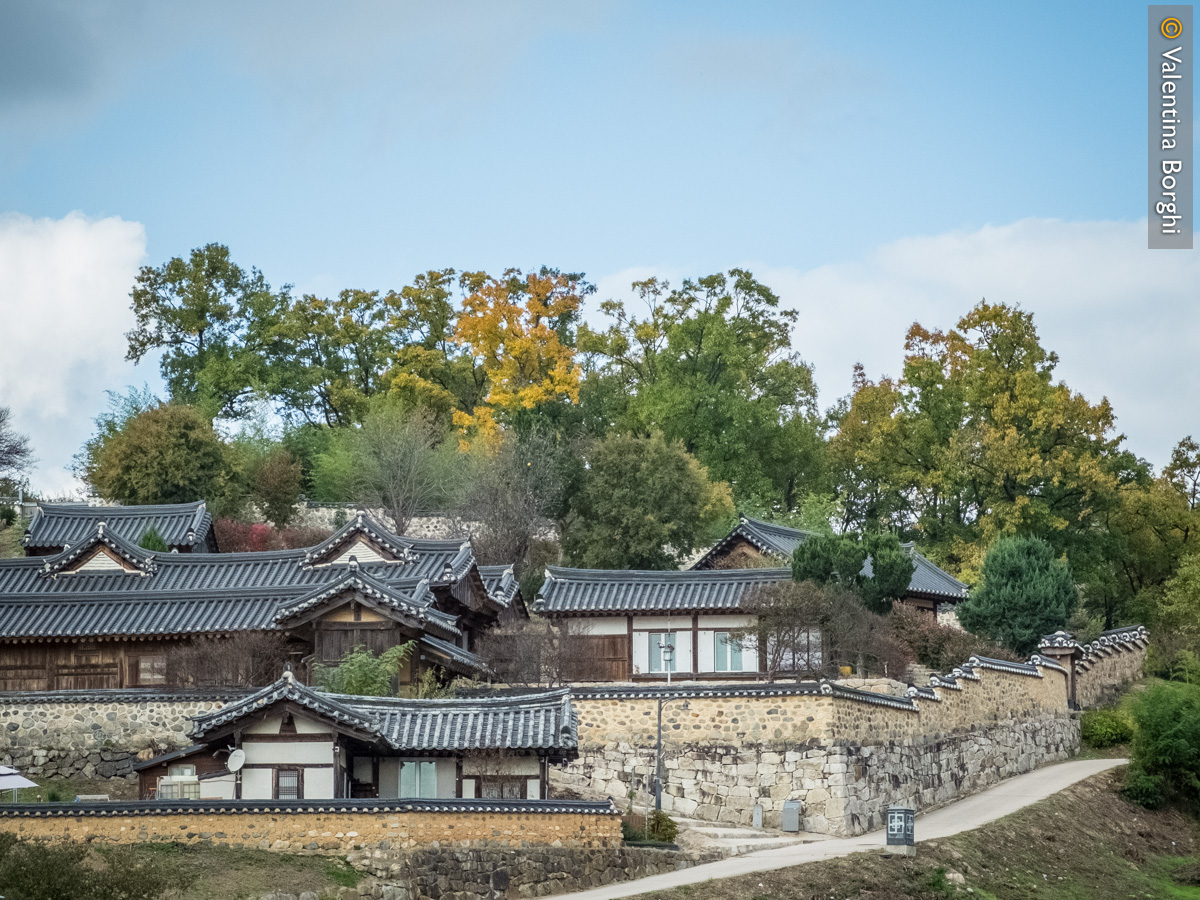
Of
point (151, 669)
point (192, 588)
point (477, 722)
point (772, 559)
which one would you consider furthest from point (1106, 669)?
point (151, 669)

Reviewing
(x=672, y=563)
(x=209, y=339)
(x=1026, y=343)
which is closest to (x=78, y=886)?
(x=672, y=563)

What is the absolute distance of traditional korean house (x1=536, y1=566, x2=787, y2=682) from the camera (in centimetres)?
4328

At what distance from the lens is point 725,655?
143 feet

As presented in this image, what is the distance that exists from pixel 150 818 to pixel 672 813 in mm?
11955

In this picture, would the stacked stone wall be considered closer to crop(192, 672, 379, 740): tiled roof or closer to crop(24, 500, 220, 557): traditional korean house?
crop(192, 672, 379, 740): tiled roof

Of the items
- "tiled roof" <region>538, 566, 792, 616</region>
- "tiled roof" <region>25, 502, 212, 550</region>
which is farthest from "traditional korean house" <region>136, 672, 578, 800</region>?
"tiled roof" <region>25, 502, 212, 550</region>

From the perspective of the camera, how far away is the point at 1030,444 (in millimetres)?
54938

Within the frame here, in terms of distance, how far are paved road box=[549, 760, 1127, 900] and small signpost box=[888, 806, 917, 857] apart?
27.4 inches

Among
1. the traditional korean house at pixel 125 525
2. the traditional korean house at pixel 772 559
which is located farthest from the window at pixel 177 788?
the traditional korean house at pixel 125 525

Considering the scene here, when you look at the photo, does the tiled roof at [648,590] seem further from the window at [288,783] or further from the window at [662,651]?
the window at [288,783]

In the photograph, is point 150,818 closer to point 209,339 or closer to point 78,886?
point 78,886

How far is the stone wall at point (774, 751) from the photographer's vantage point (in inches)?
1273

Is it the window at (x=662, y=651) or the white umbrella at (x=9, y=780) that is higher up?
the window at (x=662, y=651)

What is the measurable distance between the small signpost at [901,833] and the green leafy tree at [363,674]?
38.8ft
